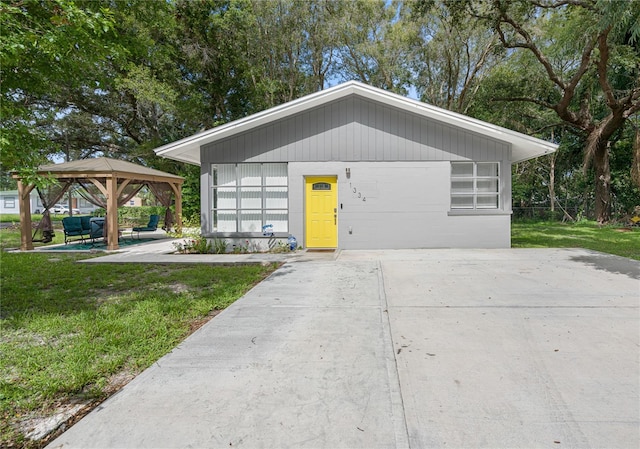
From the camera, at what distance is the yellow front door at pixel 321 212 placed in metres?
10.7

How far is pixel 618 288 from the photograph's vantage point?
5.62m

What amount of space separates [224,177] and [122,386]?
8.61m

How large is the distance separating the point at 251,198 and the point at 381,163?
4096mm

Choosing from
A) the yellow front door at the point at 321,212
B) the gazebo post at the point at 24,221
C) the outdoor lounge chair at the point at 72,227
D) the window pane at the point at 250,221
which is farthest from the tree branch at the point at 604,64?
the gazebo post at the point at 24,221

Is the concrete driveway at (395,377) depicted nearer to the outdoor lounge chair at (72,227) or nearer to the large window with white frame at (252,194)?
the large window with white frame at (252,194)

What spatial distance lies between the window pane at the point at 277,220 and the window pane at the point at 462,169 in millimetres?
5316

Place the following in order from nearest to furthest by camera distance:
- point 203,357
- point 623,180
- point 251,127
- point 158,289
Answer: point 203,357
point 158,289
point 251,127
point 623,180

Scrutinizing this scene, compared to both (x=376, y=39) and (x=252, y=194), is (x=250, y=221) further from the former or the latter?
(x=376, y=39)

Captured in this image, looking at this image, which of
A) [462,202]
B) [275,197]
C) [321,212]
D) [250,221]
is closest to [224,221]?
[250,221]

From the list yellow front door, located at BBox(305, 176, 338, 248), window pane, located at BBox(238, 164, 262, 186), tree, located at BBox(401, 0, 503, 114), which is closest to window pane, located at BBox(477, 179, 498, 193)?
yellow front door, located at BBox(305, 176, 338, 248)

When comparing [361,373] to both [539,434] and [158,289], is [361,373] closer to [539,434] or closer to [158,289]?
[539,434]

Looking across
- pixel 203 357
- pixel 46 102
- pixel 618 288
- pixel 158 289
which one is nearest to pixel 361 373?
pixel 203 357

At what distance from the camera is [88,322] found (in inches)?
168

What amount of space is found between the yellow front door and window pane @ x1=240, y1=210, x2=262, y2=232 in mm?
1479
